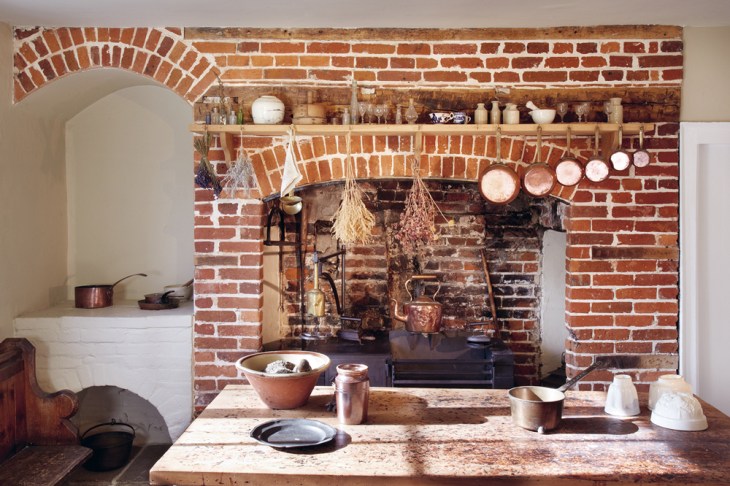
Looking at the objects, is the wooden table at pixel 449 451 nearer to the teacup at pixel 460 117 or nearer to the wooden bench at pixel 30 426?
the wooden bench at pixel 30 426

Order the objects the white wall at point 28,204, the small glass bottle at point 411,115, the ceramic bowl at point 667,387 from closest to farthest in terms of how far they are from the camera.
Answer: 1. the ceramic bowl at point 667,387
2. the small glass bottle at point 411,115
3. the white wall at point 28,204

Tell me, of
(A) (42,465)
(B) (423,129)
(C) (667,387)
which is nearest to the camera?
(C) (667,387)

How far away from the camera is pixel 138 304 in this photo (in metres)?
4.04

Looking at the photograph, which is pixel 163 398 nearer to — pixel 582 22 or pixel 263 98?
pixel 263 98

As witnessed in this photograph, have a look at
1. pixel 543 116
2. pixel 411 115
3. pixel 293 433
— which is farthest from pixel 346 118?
pixel 293 433

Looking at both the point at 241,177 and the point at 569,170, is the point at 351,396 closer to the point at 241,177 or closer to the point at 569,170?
the point at 241,177

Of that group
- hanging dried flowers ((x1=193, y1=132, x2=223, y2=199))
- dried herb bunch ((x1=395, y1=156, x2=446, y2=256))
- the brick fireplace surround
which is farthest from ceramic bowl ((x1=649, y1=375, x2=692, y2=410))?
hanging dried flowers ((x1=193, y1=132, x2=223, y2=199))

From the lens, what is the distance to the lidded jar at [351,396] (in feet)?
7.48

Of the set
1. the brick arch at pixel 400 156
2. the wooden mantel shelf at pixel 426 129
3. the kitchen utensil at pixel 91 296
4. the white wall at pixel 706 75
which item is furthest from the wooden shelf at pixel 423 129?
the kitchen utensil at pixel 91 296

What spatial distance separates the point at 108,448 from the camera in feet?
12.2

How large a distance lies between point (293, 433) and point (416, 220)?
1936 millimetres

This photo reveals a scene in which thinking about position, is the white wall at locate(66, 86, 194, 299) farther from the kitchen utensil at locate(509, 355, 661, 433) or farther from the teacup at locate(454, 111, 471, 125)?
the kitchen utensil at locate(509, 355, 661, 433)

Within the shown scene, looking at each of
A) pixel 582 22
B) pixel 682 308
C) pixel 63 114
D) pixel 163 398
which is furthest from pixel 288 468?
pixel 63 114

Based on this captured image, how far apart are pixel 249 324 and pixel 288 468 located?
1766mm
